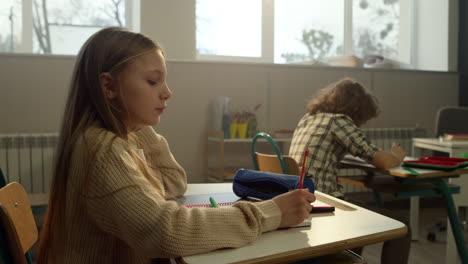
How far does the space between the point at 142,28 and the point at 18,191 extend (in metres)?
2.58

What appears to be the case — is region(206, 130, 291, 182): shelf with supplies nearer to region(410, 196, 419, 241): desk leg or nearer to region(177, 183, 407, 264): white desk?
region(410, 196, 419, 241): desk leg

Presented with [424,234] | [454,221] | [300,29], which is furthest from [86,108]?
[300,29]

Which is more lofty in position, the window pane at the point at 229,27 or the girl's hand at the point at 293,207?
the window pane at the point at 229,27

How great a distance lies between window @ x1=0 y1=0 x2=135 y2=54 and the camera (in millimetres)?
3605

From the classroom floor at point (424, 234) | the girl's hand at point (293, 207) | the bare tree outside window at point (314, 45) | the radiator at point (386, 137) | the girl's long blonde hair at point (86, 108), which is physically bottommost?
the classroom floor at point (424, 234)

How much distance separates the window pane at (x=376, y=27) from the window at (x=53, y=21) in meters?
2.38

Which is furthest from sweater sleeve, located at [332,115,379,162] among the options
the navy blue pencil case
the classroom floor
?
the navy blue pencil case

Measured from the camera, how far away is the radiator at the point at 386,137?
14.0 feet

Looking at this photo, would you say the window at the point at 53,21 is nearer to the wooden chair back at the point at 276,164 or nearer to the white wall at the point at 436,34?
the wooden chair back at the point at 276,164

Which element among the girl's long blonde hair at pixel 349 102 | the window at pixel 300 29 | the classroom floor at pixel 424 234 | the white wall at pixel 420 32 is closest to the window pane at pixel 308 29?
the window at pixel 300 29

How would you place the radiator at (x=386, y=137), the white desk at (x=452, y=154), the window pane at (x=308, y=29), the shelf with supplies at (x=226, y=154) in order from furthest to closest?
the window pane at (x=308, y=29)
the radiator at (x=386, y=137)
the shelf with supplies at (x=226, y=154)
the white desk at (x=452, y=154)

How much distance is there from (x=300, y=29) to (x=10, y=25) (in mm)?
2640

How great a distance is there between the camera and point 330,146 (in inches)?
94.0

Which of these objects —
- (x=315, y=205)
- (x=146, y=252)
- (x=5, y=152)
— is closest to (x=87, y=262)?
(x=146, y=252)
